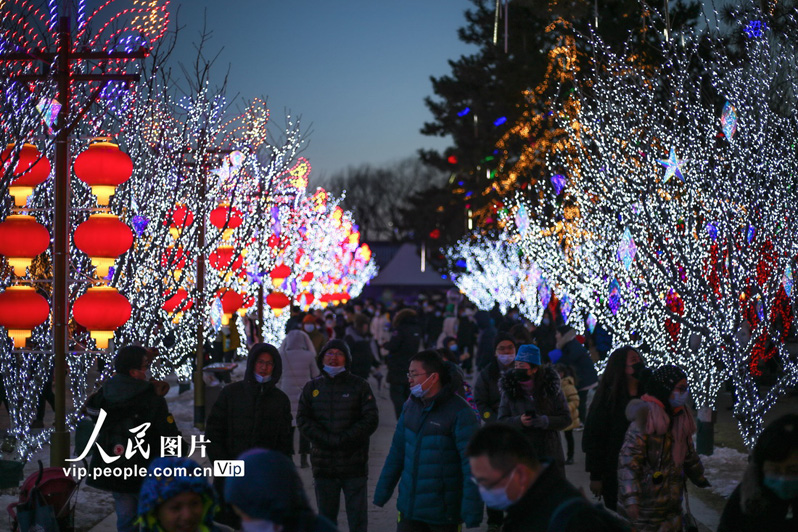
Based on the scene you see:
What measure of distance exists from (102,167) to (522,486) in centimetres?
587

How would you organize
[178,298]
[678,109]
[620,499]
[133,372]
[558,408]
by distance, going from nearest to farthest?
[620,499]
[133,372]
[558,408]
[678,109]
[178,298]

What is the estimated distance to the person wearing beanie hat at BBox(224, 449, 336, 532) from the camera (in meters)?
3.72

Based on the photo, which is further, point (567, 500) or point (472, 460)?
point (472, 460)

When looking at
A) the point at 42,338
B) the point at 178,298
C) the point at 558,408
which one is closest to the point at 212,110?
the point at 178,298

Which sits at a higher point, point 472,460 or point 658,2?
point 658,2

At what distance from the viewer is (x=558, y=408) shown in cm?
807

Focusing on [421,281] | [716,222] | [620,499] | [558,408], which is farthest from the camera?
[421,281]

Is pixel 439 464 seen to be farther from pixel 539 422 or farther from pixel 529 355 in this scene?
pixel 529 355

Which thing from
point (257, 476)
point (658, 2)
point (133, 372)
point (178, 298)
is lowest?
point (257, 476)

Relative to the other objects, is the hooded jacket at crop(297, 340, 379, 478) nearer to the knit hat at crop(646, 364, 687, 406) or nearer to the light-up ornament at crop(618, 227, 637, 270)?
the knit hat at crop(646, 364, 687, 406)

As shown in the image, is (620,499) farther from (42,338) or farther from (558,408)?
(42,338)

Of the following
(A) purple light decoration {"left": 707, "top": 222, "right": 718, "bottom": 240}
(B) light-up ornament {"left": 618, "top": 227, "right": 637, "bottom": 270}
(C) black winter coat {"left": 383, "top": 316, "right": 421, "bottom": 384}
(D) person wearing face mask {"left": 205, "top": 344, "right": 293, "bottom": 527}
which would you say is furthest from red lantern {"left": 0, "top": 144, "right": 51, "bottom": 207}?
(A) purple light decoration {"left": 707, "top": 222, "right": 718, "bottom": 240}

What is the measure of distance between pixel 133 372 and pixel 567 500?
4.06 meters

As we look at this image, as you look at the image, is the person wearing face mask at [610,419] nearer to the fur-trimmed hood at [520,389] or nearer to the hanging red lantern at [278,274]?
the fur-trimmed hood at [520,389]
